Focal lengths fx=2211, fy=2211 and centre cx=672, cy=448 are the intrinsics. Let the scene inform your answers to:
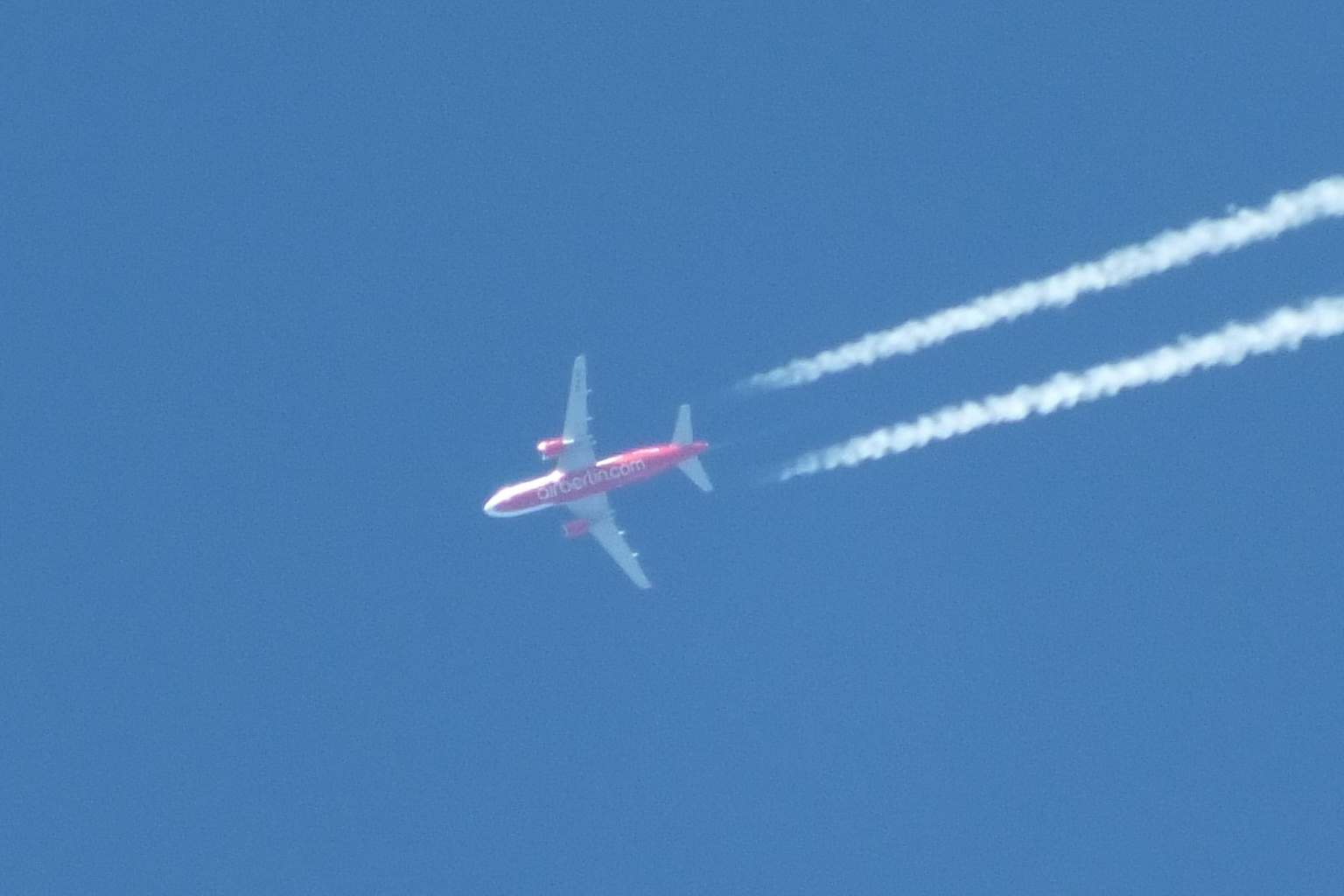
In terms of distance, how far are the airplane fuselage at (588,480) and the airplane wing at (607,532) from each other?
2.48 feet

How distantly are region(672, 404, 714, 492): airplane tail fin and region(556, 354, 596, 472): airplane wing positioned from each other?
272 centimetres

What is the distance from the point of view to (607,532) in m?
63.0

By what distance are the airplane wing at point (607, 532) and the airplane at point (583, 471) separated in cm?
2

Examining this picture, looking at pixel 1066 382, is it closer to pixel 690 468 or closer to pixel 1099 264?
pixel 1099 264

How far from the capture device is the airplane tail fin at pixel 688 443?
59.4m

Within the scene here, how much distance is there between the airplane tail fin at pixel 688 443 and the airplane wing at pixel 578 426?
272cm

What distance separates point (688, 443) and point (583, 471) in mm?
3302

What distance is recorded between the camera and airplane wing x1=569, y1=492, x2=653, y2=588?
6216cm

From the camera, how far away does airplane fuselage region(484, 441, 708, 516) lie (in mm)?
59688

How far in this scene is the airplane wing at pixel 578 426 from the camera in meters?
60.9

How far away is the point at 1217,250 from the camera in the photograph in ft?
181

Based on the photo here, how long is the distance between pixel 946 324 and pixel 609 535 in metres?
11.6

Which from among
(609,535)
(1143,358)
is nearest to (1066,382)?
(1143,358)

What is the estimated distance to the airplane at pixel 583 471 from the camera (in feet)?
196
